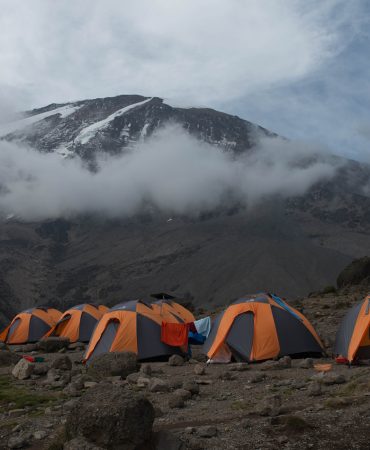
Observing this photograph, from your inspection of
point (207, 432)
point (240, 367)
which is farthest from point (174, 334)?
point (207, 432)

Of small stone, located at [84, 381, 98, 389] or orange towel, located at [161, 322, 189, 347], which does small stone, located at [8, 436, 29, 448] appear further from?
orange towel, located at [161, 322, 189, 347]

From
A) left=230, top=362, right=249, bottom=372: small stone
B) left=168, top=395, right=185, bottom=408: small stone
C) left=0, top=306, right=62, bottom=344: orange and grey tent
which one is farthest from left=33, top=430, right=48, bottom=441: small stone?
left=0, top=306, right=62, bottom=344: orange and grey tent

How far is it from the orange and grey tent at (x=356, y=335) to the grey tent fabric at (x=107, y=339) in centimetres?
836

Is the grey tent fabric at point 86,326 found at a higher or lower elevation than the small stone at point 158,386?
lower

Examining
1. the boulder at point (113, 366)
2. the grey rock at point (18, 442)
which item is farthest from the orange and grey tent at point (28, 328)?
the grey rock at point (18, 442)

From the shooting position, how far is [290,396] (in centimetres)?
1030

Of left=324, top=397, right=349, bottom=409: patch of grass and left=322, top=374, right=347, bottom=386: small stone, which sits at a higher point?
left=324, top=397, right=349, bottom=409: patch of grass

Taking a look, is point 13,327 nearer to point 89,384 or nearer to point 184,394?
point 89,384

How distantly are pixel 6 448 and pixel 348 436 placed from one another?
5379 mm

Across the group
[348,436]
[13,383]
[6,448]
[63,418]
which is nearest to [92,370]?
[13,383]

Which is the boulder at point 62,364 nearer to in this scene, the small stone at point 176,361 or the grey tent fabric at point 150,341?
the grey tent fabric at point 150,341

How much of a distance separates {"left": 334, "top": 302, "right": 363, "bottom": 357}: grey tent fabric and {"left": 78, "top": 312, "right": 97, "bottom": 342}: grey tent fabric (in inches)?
629

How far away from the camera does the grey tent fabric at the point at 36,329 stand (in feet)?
103

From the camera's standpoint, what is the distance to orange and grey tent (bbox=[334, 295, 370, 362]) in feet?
48.3
